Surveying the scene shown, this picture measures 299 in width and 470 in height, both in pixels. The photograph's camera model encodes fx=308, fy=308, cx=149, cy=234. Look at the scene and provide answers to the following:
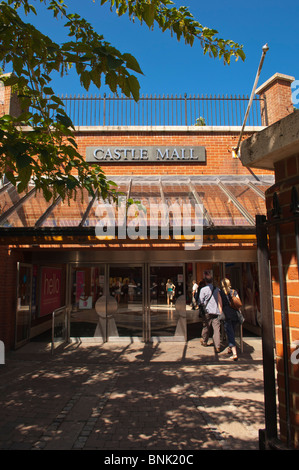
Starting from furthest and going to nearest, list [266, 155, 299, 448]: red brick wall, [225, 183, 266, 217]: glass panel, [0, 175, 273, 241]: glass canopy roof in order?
[225, 183, 266, 217]: glass panel
[0, 175, 273, 241]: glass canopy roof
[266, 155, 299, 448]: red brick wall

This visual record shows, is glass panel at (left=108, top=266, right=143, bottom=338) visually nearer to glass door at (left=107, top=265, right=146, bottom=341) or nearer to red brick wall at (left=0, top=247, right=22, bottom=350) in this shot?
glass door at (left=107, top=265, right=146, bottom=341)

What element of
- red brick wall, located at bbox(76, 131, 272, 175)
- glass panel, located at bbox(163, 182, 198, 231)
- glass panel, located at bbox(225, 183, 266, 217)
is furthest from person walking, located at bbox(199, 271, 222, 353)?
red brick wall, located at bbox(76, 131, 272, 175)

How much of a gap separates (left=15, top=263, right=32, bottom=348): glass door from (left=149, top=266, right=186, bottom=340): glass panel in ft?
11.2

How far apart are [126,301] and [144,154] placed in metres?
4.49

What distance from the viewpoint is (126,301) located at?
8953mm

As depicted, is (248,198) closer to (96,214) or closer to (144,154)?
(144,154)

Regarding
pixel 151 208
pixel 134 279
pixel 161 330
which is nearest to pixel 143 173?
pixel 151 208

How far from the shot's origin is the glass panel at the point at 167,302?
28.7 feet

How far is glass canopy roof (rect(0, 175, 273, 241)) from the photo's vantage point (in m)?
6.61

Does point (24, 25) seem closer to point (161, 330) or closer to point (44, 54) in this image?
point (44, 54)

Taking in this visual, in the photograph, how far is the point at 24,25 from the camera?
2914 millimetres

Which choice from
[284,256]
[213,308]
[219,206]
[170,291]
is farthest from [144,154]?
[284,256]

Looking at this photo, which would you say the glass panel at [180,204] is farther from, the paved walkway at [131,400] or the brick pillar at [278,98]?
the brick pillar at [278,98]

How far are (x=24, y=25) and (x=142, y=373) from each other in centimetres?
581
